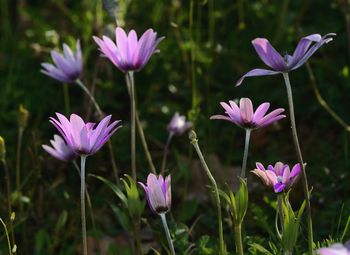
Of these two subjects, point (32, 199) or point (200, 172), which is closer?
point (32, 199)

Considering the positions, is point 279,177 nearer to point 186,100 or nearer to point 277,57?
point 277,57

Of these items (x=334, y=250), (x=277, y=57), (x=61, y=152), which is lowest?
(x=334, y=250)

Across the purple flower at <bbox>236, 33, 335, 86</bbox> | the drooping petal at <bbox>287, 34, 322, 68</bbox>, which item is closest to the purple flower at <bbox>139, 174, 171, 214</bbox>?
the purple flower at <bbox>236, 33, 335, 86</bbox>

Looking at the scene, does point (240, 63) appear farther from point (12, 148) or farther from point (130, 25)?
point (12, 148)

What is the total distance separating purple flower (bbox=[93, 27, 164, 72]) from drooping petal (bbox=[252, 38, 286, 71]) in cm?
39

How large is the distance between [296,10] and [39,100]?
131 cm

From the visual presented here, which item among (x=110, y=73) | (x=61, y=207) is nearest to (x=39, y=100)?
(x=110, y=73)

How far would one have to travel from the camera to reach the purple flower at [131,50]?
2.06 metres

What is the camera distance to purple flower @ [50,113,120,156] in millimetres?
1804

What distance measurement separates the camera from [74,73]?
96.8 inches

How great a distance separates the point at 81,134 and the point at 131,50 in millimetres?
376

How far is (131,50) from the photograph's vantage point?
208cm

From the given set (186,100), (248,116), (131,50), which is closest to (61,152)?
(131,50)

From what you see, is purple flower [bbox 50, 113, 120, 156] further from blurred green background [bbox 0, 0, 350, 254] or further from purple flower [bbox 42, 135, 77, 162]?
blurred green background [bbox 0, 0, 350, 254]
